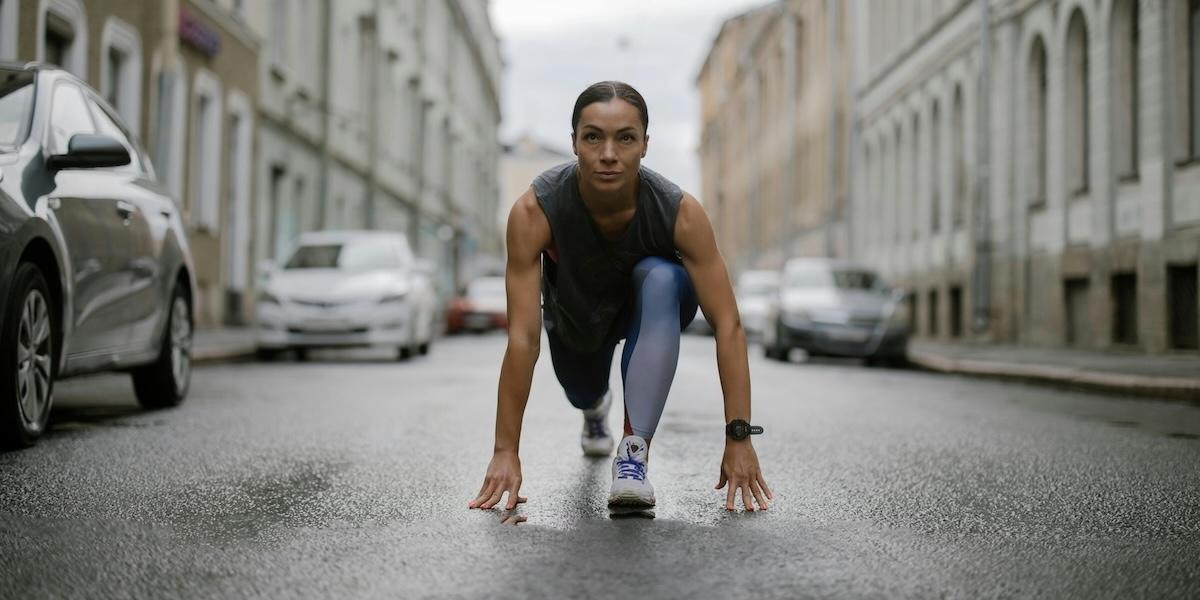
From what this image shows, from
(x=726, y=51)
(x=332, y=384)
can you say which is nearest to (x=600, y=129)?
(x=332, y=384)

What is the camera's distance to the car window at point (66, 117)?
6.65m

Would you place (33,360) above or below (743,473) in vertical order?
above

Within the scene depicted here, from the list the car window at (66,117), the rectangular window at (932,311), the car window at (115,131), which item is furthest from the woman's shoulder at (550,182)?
the rectangular window at (932,311)

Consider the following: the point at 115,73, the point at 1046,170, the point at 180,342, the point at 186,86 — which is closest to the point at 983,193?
the point at 1046,170

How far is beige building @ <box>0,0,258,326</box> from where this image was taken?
16719 mm

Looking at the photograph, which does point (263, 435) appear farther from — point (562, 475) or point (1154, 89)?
point (1154, 89)

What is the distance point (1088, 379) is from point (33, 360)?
9.14m

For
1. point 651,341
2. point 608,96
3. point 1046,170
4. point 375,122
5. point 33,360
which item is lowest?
point 33,360

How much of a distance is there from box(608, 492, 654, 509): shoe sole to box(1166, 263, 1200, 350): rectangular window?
14.2m

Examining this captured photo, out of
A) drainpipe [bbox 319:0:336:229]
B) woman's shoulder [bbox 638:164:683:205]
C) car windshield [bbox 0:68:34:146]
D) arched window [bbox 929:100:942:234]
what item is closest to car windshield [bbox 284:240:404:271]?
car windshield [bbox 0:68:34:146]

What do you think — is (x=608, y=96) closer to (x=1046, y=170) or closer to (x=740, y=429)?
(x=740, y=429)

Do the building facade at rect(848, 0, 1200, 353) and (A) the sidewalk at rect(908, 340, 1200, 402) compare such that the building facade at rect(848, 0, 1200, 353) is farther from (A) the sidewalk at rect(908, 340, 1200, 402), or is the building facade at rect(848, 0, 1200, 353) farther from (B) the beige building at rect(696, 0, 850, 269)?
(B) the beige building at rect(696, 0, 850, 269)

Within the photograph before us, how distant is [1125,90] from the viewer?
18766 millimetres

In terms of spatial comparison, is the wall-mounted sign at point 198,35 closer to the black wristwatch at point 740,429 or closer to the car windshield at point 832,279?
the car windshield at point 832,279
